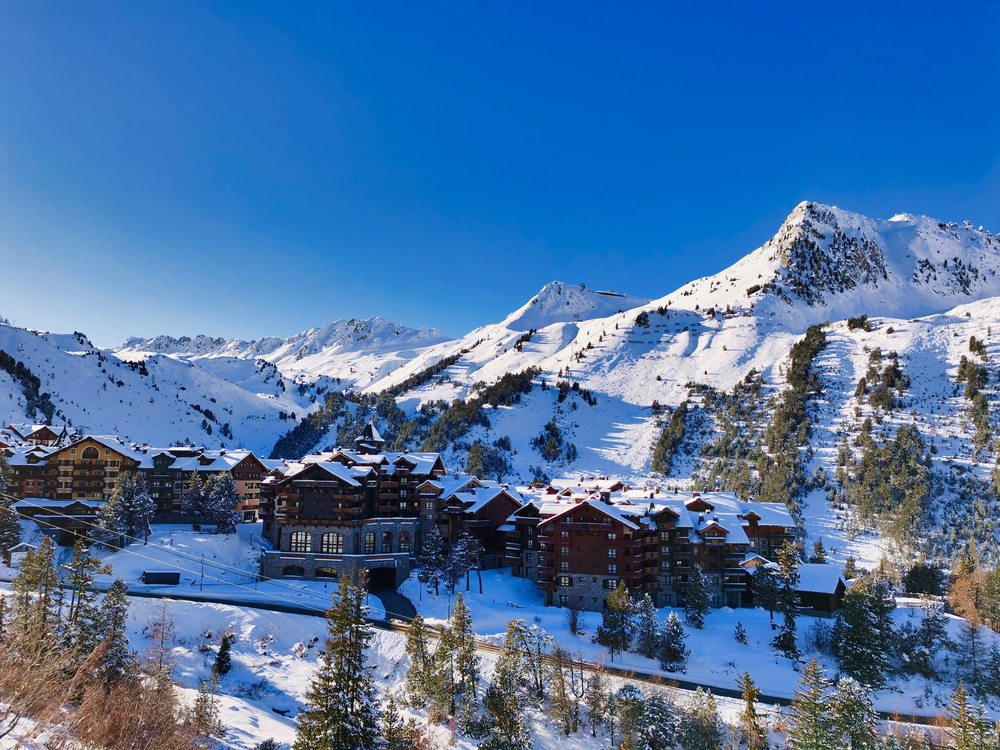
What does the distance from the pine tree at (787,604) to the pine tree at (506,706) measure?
28.4 meters

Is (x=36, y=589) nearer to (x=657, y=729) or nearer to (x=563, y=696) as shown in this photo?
(x=563, y=696)

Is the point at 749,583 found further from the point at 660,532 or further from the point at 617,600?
the point at 617,600

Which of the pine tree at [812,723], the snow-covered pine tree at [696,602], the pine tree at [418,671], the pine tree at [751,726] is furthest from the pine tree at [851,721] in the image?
the pine tree at [418,671]

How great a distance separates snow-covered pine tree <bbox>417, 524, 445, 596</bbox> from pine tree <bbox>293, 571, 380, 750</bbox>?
37.3 metres

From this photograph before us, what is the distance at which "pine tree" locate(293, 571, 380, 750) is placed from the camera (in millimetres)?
33188

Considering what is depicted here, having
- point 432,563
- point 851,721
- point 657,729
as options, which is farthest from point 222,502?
point 851,721

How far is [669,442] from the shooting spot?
16038 cm

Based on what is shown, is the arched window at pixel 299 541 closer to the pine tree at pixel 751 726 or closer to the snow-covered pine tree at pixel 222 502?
the snow-covered pine tree at pixel 222 502

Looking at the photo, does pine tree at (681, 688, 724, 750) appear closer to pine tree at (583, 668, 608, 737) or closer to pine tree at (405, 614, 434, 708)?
pine tree at (583, 668, 608, 737)

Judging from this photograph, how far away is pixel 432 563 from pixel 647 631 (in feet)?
90.2

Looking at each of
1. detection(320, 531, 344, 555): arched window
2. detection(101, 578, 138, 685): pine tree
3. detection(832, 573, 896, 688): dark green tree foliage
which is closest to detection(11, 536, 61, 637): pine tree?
detection(101, 578, 138, 685): pine tree

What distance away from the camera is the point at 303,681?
5422 centimetres

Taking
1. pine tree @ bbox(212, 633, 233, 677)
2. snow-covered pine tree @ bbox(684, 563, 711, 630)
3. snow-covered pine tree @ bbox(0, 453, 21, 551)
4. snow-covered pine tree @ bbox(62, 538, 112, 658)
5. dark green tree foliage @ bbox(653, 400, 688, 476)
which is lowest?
pine tree @ bbox(212, 633, 233, 677)

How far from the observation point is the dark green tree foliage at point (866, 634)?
180 ft
